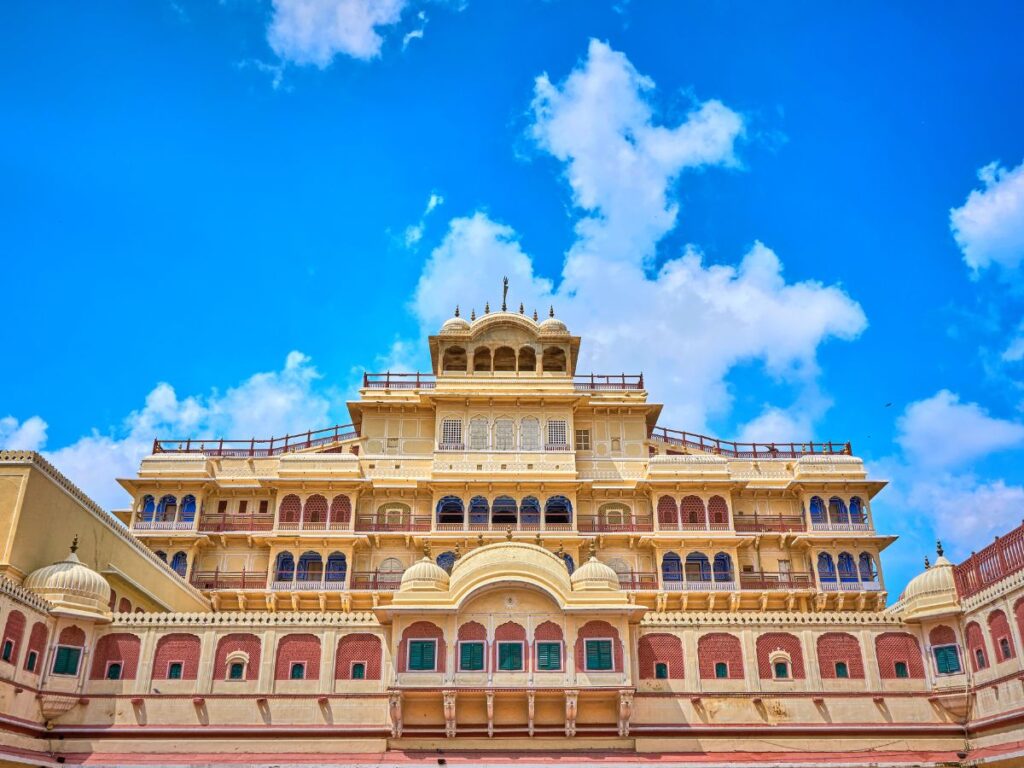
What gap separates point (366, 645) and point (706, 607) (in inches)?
710

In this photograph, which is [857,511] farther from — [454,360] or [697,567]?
[454,360]

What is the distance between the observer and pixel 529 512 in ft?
153

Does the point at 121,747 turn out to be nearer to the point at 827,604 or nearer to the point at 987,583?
the point at 987,583

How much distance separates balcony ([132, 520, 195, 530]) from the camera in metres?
46.5

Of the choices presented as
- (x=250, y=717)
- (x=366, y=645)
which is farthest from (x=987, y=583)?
(x=250, y=717)

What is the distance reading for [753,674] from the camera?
32594 mm

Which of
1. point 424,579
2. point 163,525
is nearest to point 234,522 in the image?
point 163,525

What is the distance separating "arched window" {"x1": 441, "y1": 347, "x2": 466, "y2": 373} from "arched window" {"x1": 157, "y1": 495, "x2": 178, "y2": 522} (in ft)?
48.5

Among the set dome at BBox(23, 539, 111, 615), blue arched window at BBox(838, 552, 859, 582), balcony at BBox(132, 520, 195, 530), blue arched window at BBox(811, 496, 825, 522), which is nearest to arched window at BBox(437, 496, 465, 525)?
balcony at BBox(132, 520, 195, 530)

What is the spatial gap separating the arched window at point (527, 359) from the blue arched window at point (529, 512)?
25.2 ft

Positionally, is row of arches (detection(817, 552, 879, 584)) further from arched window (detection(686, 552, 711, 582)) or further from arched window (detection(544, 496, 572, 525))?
arched window (detection(544, 496, 572, 525))

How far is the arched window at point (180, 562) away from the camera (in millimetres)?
45719

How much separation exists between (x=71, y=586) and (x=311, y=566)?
1563 centimetres

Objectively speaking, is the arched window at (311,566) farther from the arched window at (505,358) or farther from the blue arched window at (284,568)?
the arched window at (505,358)
